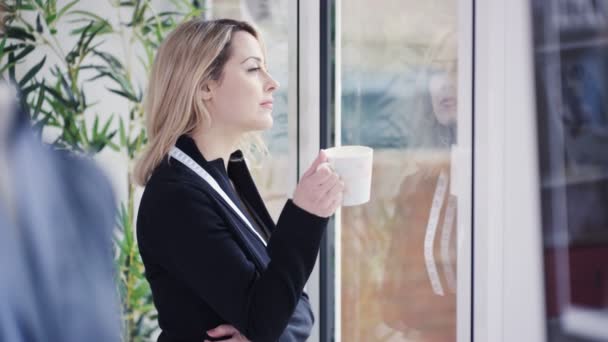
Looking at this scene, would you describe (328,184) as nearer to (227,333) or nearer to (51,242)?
(227,333)

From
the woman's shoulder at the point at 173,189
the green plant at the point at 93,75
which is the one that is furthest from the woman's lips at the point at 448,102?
the green plant at the point at 93,75

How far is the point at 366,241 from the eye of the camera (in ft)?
7.32

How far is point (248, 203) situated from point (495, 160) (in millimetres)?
604

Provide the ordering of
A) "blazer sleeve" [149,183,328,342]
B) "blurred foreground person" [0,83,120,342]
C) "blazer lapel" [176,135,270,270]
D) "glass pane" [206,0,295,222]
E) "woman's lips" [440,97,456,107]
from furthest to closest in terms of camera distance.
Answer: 1. "glass pane" [206,0,295,222]
2. "blurred foreground person" [0,83,120,342]
3. "woman's lips" [440,97,456,107]
4. "blazer lapel" [176,135,270,270]
5. "blazer sleeve" [149,183,328,342]

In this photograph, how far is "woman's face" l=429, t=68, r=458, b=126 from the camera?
1.76m

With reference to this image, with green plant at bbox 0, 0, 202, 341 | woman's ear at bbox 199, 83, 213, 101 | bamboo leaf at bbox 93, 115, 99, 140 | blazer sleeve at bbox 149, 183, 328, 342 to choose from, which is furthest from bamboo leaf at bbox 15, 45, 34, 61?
blazer sleeve at bbox 149, 183, 328, 342

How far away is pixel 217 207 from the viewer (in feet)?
4.19

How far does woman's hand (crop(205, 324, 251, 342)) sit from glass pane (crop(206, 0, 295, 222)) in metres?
1.24

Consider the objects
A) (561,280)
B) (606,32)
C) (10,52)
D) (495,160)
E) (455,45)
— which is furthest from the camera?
(10,52)

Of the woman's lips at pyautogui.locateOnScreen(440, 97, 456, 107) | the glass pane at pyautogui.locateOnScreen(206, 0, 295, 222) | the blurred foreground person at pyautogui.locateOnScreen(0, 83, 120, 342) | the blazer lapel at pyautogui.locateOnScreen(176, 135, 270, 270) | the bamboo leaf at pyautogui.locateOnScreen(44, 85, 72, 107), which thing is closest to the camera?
the blazer lapel at pyautogui.locateOnScreen(176, 135, 270, 270)

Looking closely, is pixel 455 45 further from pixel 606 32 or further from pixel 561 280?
pixel 561 280

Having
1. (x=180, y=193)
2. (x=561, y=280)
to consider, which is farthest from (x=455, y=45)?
(x=180, y=193)

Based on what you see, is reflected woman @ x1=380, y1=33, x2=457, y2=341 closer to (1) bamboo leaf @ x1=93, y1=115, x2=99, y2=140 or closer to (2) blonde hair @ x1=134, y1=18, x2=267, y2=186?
(2) blonde hair @ x1=134, y1=18, x2=267, y2=186

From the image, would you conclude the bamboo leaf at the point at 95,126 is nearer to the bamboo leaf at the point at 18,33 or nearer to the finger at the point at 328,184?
the bamboo leaf at the point at 18,33
